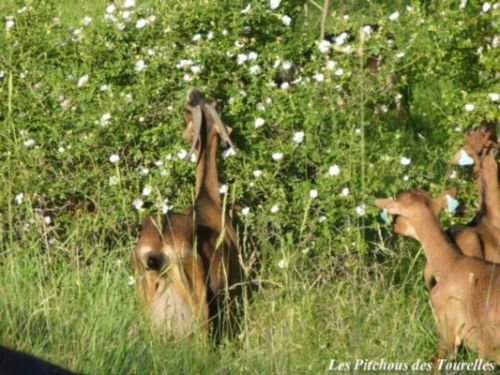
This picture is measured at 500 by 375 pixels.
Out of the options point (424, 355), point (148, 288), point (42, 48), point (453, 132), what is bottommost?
point (424, 355)

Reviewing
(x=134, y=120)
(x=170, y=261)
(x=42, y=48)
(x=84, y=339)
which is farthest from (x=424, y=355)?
(x=42, y=48)

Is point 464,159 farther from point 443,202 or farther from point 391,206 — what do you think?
point 391,206

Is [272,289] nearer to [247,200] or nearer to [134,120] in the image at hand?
[247,200]

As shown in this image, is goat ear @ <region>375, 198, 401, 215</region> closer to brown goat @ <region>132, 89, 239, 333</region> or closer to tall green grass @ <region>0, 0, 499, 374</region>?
tall green grass @ <region>0, 0, 499, 374</region>

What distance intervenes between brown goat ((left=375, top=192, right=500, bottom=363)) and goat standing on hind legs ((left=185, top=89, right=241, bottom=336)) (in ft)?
3.42

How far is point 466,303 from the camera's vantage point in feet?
17.3

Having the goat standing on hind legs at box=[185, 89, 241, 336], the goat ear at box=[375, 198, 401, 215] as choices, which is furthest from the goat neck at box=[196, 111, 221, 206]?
the goat ear at box=[375, 198, 401, 215]

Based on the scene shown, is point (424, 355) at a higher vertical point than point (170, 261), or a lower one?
lower

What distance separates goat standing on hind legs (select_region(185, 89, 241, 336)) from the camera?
19.6 ft

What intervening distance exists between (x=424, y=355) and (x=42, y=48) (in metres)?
3.40

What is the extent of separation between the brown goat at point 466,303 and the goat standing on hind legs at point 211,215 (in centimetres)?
104

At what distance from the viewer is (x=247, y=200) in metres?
7.00

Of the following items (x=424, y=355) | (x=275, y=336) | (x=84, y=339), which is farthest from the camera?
(x=424, y=355)

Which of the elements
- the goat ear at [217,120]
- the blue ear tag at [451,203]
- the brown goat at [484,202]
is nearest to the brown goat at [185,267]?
the goat ear at [217,120]
